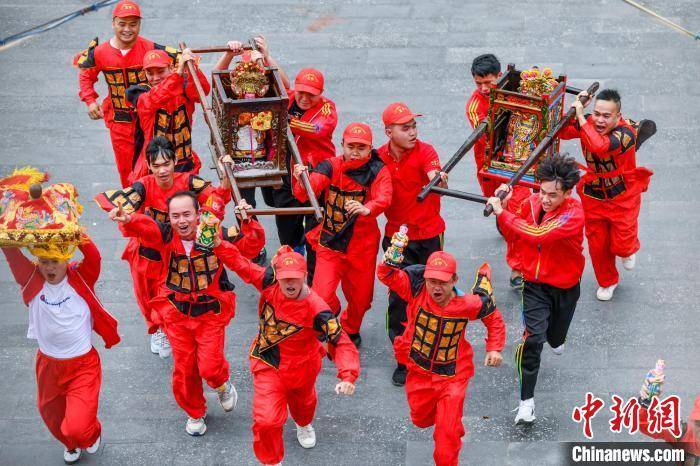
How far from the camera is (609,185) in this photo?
30.0 ft

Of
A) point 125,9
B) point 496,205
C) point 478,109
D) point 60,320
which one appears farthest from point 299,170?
point 125,9

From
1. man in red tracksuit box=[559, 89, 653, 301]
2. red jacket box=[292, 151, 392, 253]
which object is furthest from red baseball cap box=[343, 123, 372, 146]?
man in red tracksuit box=[559, 89, 653, 301]

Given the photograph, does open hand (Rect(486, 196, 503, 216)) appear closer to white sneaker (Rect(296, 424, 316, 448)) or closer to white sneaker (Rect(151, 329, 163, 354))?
white sneaker (Rect(296, 424, 316, 448))

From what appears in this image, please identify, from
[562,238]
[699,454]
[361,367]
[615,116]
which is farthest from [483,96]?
[699,454]

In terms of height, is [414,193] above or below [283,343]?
above

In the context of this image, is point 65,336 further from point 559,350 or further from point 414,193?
point 559,350

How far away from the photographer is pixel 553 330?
860cm

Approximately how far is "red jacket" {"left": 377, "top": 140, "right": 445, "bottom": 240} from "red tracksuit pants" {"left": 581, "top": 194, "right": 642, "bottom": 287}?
47.3 inches

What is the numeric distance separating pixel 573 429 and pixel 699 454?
120 centimetres

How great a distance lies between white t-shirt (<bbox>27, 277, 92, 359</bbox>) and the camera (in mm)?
7836

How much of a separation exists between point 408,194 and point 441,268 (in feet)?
4.96

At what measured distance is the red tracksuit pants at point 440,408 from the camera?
765 cm

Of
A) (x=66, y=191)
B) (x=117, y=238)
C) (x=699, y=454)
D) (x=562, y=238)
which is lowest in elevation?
(x=117, y=238)

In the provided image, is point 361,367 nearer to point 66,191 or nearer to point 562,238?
point 562,238
